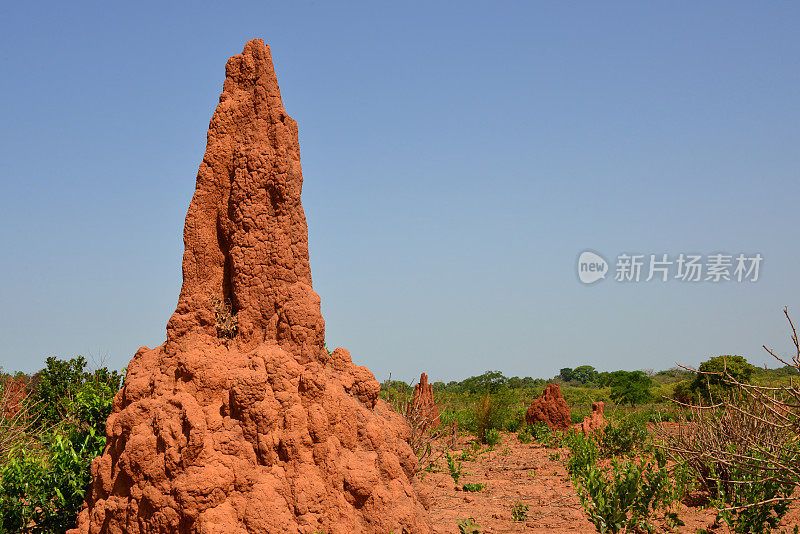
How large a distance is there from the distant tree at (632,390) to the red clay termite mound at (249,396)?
2313cm

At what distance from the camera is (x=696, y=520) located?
7934 mm

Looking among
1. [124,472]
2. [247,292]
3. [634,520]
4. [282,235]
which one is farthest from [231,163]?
[634,520]

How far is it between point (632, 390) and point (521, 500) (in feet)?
67.5

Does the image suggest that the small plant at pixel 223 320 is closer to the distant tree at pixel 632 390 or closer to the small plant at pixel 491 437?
the small plant at pixel 491 437

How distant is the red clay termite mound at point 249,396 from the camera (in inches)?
188

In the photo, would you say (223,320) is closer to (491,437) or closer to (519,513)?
(519,513)

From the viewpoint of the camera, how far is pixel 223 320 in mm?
5629

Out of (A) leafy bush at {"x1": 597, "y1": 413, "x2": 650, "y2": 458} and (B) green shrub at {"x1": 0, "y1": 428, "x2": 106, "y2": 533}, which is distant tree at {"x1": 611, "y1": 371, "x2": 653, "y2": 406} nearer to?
(A) leafy bush at {"x1": 597, "y1": 413, "x2": 650, "y2": 458}

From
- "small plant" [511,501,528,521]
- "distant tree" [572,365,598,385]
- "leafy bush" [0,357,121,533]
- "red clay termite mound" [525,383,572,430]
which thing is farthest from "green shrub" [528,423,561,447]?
"distant tree" [572,365,598,385]

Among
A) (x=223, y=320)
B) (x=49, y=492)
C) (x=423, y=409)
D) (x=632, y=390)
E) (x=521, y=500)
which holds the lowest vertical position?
(x=521, y=500)

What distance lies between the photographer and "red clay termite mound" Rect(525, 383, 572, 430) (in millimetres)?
16469

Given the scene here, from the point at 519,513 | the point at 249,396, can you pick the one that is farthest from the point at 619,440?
the point at 249,396

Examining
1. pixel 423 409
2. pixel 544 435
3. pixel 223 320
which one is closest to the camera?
pixel 223 320

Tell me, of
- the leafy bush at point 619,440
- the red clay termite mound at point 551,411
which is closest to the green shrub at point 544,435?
the red clay termite mound at point 551,411
